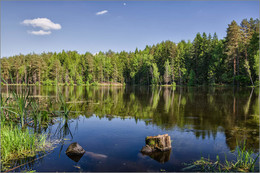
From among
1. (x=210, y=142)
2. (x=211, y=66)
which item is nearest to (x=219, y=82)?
(x=211, y=66)

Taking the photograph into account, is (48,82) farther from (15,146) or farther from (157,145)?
(157,145)

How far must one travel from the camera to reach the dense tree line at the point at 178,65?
59562 millimetres

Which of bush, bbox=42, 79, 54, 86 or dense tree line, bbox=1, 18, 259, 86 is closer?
dense tree line, bbox=1, 18, 259, 86

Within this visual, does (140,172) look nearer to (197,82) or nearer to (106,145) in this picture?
(106,145)

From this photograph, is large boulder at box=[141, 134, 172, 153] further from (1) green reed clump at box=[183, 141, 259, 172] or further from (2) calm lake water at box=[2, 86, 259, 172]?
(1) green reed clump at box=[183, 141, 259, 172]

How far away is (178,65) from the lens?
84.3 metres

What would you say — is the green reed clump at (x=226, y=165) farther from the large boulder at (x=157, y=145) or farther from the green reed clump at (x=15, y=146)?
the green reed clump at (x=15, y=146)

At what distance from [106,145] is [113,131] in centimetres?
232

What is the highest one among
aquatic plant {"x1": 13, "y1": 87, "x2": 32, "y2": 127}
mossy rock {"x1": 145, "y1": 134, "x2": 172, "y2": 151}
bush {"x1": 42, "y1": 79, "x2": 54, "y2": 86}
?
bush {"x1": 42, "y1": 79, "x2": 54, "y2": 86}

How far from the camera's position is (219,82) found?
69250 mm

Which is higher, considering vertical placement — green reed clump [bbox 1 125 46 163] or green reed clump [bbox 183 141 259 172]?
green reed clump [bbox 1 125 46 163]

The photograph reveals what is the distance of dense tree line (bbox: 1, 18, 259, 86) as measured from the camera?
195 ft

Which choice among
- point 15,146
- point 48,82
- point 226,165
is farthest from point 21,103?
point 48,82

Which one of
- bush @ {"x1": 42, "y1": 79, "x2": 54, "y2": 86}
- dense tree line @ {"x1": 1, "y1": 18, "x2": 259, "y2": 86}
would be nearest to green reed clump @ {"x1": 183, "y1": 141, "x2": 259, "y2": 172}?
dense tree line @ {"x1": 1, "y1": 18, "x2": 259, "y2": 86}
